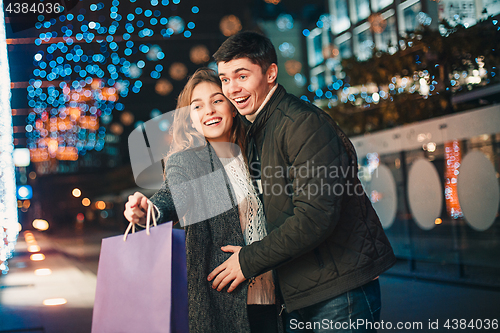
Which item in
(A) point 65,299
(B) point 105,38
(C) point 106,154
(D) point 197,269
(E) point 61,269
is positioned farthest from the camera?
(C) point 106,154

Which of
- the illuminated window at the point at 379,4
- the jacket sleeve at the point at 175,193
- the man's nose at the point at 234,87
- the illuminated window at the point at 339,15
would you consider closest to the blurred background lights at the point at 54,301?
the jacket sleeve at the point at 175,193

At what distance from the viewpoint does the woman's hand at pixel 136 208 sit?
1520mm

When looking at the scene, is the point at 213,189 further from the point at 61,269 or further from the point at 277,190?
the point at 61,269

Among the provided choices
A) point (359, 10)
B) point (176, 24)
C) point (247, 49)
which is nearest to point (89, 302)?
point (176, 24)

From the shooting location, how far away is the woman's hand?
1.52 meters

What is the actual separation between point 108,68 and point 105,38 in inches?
58.3

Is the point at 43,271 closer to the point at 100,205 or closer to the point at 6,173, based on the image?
the point at 6,173

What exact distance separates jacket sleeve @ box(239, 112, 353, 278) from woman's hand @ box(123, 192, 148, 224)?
0.38 metres

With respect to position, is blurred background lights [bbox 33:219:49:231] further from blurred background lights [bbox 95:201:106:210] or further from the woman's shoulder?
the woman's shoulder

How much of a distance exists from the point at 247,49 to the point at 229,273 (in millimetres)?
796

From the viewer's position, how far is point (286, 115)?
152 centimetres

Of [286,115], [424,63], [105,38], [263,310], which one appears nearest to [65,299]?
[105,38]

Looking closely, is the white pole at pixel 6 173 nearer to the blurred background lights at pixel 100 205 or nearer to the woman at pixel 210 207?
the woman at pixel 210 207

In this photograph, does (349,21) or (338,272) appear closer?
(338,272)
